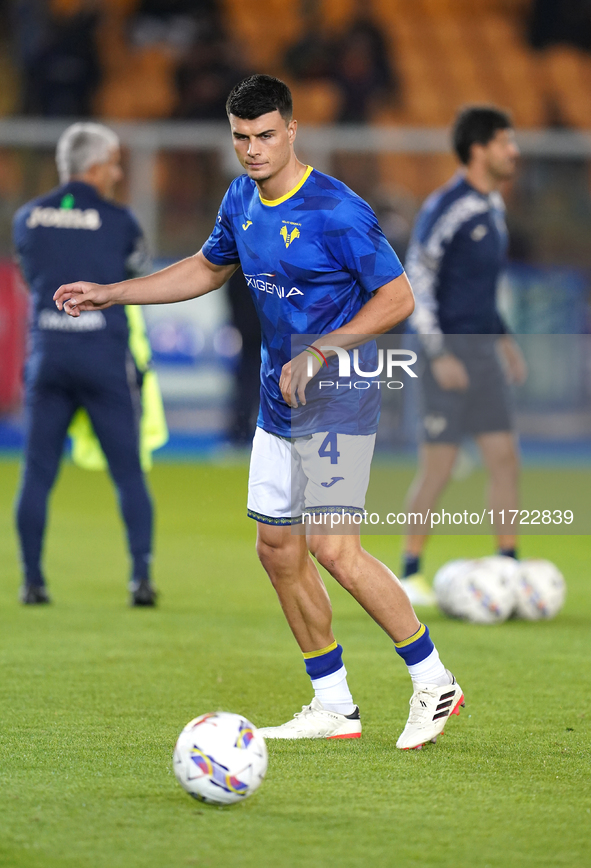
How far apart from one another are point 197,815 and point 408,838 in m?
0.53

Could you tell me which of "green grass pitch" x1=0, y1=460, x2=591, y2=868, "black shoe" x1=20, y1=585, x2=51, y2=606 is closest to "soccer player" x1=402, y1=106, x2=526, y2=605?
"green grass pitch" x1=0, y1=460, x2=591, y2=868

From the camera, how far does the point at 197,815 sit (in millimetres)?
3156

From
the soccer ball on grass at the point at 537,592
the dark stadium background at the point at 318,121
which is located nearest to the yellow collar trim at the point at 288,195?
the soccer ball on grass at the point at 537,592

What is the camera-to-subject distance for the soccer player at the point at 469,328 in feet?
21.2

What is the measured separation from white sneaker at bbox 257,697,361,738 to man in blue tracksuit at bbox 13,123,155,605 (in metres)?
2.41

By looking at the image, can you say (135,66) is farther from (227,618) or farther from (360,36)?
(227,618)

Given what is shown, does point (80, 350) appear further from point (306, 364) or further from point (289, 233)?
point (306, 364)

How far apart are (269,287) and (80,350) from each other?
2448 millimetres

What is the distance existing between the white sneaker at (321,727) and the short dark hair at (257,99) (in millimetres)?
1825

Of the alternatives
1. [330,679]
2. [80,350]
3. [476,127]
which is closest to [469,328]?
[476,127]

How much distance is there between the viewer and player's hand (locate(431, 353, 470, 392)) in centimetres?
639

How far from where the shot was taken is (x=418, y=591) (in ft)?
21.4

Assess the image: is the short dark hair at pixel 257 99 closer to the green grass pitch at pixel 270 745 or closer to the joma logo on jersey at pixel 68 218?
the green grass pitch at pixel 270 745

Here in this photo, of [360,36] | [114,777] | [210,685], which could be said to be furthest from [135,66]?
[114,777]
